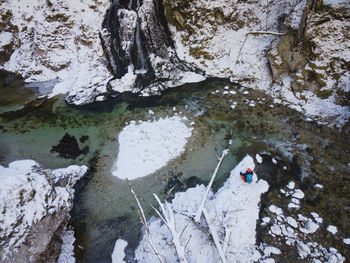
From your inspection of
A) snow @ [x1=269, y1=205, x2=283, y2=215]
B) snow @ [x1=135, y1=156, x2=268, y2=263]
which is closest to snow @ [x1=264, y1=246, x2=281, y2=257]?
snow @ [x1=135, y1=156, x2=268, y2=263]

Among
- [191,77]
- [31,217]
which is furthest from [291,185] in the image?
[31,217]

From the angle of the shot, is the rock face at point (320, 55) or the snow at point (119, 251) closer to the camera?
the snow at point (119, 251)

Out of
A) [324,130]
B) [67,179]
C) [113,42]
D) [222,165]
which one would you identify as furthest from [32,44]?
[324,130]

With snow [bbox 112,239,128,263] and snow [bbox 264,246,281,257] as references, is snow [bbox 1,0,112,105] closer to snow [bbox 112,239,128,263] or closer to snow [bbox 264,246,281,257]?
snow [bbox 112,239,128,263]

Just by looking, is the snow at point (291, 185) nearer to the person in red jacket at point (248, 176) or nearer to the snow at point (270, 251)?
the person in red jacket at point (248, 176)

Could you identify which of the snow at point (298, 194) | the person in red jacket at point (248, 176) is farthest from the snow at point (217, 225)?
the snow at point (298, 194)

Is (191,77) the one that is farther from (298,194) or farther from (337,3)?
(298,194)
